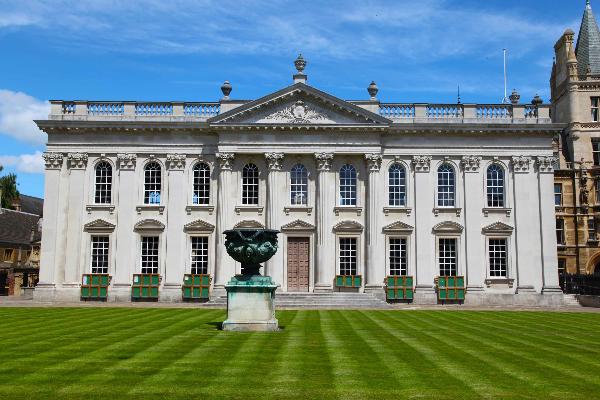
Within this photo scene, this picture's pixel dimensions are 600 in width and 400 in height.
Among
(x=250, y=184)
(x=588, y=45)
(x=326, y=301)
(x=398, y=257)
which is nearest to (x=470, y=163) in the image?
(x=398, y=257)

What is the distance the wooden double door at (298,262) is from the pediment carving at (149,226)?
26.5ft

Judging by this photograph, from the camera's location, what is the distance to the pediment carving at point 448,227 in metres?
40.1

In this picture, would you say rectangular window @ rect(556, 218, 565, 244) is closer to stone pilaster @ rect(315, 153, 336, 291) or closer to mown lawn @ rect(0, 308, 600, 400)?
stone pilaster @ rect(315, 153, 336, 291)

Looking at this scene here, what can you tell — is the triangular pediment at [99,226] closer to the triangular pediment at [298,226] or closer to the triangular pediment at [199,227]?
the triangular pediment at [199,227]

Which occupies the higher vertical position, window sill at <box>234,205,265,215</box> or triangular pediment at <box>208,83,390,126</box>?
triangular pediment at <box>208,83,390,126</box>

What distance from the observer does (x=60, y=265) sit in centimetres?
3981

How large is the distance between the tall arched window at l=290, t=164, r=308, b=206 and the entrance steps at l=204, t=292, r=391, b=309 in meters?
6.06

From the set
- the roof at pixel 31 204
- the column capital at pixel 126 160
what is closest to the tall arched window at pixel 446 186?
the column capital at pixel 126 160

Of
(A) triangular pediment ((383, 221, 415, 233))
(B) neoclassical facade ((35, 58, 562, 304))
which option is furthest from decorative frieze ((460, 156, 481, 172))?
(A) triangular pediment ((383, 221, 415, 233))

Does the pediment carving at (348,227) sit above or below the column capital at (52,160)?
below

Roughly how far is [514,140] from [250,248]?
87.8ft

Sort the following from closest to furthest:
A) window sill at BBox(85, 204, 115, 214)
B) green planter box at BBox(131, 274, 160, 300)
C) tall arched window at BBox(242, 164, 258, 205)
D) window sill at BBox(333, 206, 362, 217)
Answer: green planter box at BBox(131, 274, 160, 300)
window sill at BBox(333, 206, 362, 217)
window sill at BBox(85, 204, 115, 214)
tall arched window at BBox(242, 164, 258, 205)

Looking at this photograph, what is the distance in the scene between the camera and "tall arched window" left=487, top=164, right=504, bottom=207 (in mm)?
40750

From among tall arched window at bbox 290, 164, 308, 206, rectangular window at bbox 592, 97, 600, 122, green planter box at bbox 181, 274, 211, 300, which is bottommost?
green planter box at bbox 181, 274, 211, 300
